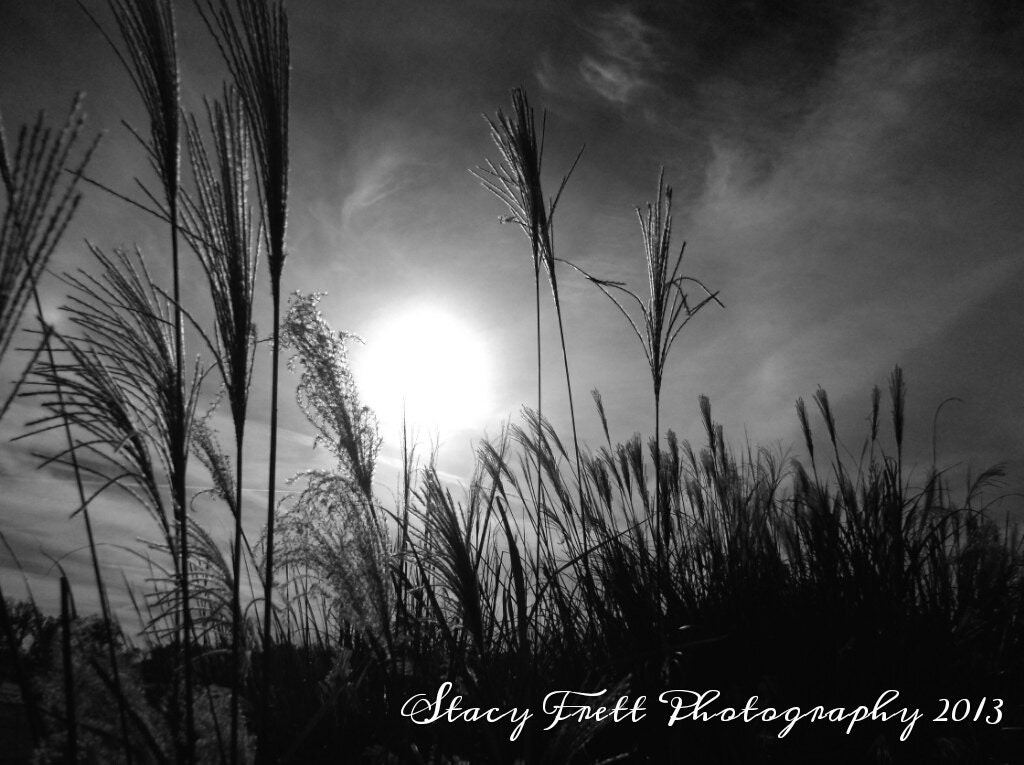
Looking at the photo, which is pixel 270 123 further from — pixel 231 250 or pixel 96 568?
pixel 96 568

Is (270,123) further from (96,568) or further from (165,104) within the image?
(96,568)

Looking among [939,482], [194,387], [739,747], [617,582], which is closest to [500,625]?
[617,582]

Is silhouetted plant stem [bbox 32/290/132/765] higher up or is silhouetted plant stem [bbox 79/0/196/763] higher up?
silhouetted plant stem [bbox 79/0/196/763]

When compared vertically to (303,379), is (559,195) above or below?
above

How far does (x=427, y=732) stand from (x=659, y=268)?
2.18 meters

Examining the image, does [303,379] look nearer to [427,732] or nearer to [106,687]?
[106,687]

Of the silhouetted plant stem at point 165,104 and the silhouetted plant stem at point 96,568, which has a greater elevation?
the silhouetted plant stem at point 165,104

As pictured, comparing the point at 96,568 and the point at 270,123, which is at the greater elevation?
the point at 270,123

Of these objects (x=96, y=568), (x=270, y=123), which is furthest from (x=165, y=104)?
(x=96, y=568)

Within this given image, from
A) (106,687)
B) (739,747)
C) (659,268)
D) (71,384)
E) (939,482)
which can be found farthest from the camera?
(939,482)

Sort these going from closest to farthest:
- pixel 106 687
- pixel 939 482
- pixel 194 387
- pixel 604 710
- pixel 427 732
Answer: pixel 106 687 → pixel 194 387 → pixel 604 710 → pixel 427 732 → pixel 939 482

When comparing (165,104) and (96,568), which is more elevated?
(165,104)

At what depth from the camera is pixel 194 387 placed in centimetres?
170

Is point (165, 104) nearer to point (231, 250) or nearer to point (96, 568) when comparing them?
point (231, 250)
